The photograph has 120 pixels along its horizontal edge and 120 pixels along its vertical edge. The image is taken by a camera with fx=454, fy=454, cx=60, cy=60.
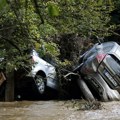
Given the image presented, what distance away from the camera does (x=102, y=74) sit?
12180 mm

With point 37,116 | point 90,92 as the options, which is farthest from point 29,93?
point 37,116

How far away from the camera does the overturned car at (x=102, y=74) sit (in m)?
12.1

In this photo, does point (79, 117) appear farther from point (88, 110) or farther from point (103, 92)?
point (103, 92)

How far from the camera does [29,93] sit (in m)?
13.7

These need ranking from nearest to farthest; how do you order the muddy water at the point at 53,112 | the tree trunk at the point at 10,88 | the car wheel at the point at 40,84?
the muddy water at the point at 53,112 < the car wheel at the point at 40,84 < the tree trunk at the point at 10,88

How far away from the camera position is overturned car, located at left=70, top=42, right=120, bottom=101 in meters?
12.1

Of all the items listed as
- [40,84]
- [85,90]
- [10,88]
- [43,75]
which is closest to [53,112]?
[85,90]

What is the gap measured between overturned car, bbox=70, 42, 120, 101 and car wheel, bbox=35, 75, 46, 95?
117cm

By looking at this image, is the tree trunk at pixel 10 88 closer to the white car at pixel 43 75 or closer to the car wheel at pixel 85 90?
the white car at pixel 43 75

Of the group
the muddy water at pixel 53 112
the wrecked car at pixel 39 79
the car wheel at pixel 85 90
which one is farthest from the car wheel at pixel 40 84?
the car wheel at pixel 85 90

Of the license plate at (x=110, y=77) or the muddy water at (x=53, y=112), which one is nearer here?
Answer: the muddy water at (x=53, y=112)

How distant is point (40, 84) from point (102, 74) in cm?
197

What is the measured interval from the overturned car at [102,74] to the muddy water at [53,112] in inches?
19.9

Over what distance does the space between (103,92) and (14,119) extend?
3.72m
